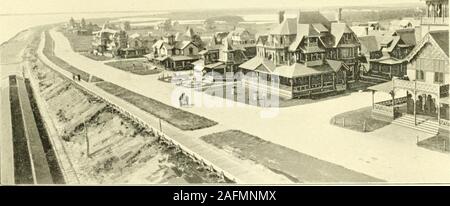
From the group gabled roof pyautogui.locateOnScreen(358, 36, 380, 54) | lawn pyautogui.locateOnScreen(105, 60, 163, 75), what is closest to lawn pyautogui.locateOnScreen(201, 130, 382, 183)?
lawn pyautogui.locateOnScreen(105, 60, 163, 75)

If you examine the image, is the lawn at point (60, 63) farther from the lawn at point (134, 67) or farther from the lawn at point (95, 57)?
the lawn at point (134, 67)

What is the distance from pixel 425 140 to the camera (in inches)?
685

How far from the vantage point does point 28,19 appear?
1897 centimetres

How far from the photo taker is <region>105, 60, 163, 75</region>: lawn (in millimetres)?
29798

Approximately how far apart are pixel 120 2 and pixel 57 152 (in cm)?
753

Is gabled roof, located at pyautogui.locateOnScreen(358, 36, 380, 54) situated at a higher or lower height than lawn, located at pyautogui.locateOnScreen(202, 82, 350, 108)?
higher

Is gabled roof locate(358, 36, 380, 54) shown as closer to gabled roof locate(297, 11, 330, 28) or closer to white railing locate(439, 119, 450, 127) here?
gabled roof locate(297, 11, 330, 28)

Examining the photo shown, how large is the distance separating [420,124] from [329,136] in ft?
14.4

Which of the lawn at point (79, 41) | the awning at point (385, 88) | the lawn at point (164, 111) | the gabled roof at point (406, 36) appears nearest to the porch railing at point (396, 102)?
the awning at point (385, 88)

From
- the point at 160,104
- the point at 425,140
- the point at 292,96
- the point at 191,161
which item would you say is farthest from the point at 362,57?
the point at 191,161

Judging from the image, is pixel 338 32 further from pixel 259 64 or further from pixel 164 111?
pixel 164 111

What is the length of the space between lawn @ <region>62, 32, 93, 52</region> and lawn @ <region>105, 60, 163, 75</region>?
2.06 metres

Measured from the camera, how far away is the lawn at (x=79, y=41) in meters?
26.2

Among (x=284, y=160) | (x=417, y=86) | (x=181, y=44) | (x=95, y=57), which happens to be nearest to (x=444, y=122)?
(x=417, y=86)
